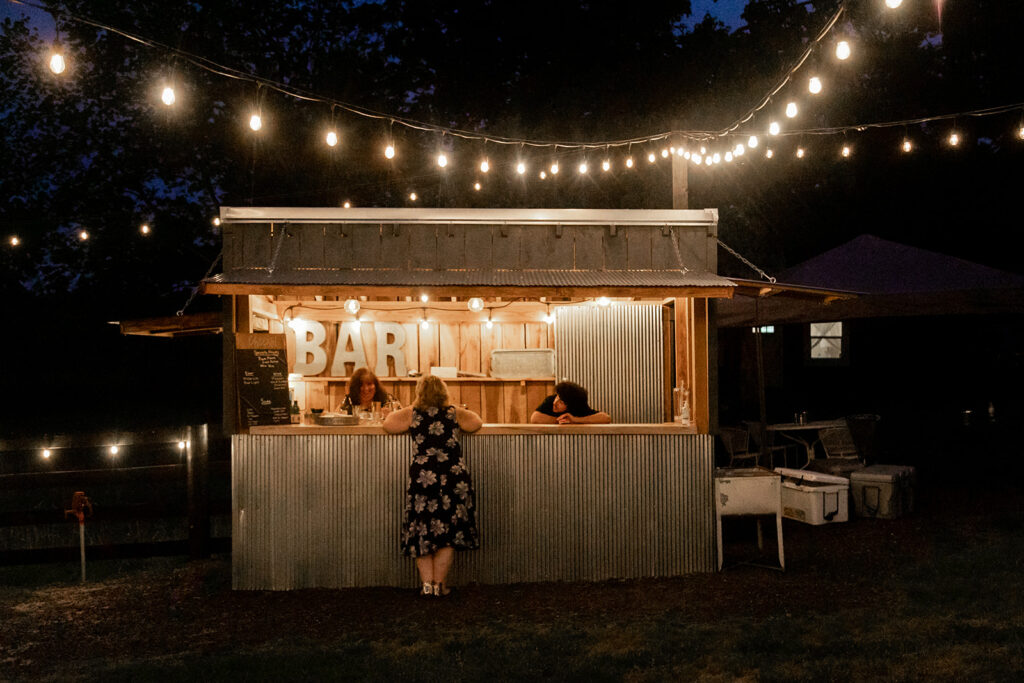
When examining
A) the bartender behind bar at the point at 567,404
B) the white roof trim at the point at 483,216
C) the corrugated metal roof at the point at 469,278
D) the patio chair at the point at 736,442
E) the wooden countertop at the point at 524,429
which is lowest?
the patio chair at the point at 736,442

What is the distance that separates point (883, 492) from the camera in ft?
30.4

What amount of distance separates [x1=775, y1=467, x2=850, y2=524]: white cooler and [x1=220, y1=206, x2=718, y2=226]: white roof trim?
3.56 m

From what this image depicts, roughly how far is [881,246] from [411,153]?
10482 millimetres

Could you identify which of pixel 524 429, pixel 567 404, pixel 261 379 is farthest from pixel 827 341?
pixel 261 379

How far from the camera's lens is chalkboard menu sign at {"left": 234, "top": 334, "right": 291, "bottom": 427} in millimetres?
7066

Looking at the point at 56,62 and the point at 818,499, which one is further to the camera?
the point at 818,499

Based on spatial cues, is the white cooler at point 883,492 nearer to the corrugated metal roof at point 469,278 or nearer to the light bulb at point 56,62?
the corrugated metal roof at point 469,278

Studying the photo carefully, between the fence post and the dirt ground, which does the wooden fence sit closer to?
the fence post

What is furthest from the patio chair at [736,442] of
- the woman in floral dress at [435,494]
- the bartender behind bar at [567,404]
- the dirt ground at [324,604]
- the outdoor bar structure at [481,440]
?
the woman in floral dress at [435,494]

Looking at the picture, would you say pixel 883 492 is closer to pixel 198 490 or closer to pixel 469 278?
pixel 469 278

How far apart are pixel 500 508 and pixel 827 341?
29.6 ft

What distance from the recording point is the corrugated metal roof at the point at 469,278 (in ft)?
22.1

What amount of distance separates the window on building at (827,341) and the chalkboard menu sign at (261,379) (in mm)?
9983

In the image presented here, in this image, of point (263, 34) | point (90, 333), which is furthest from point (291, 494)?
point (90, 333)
